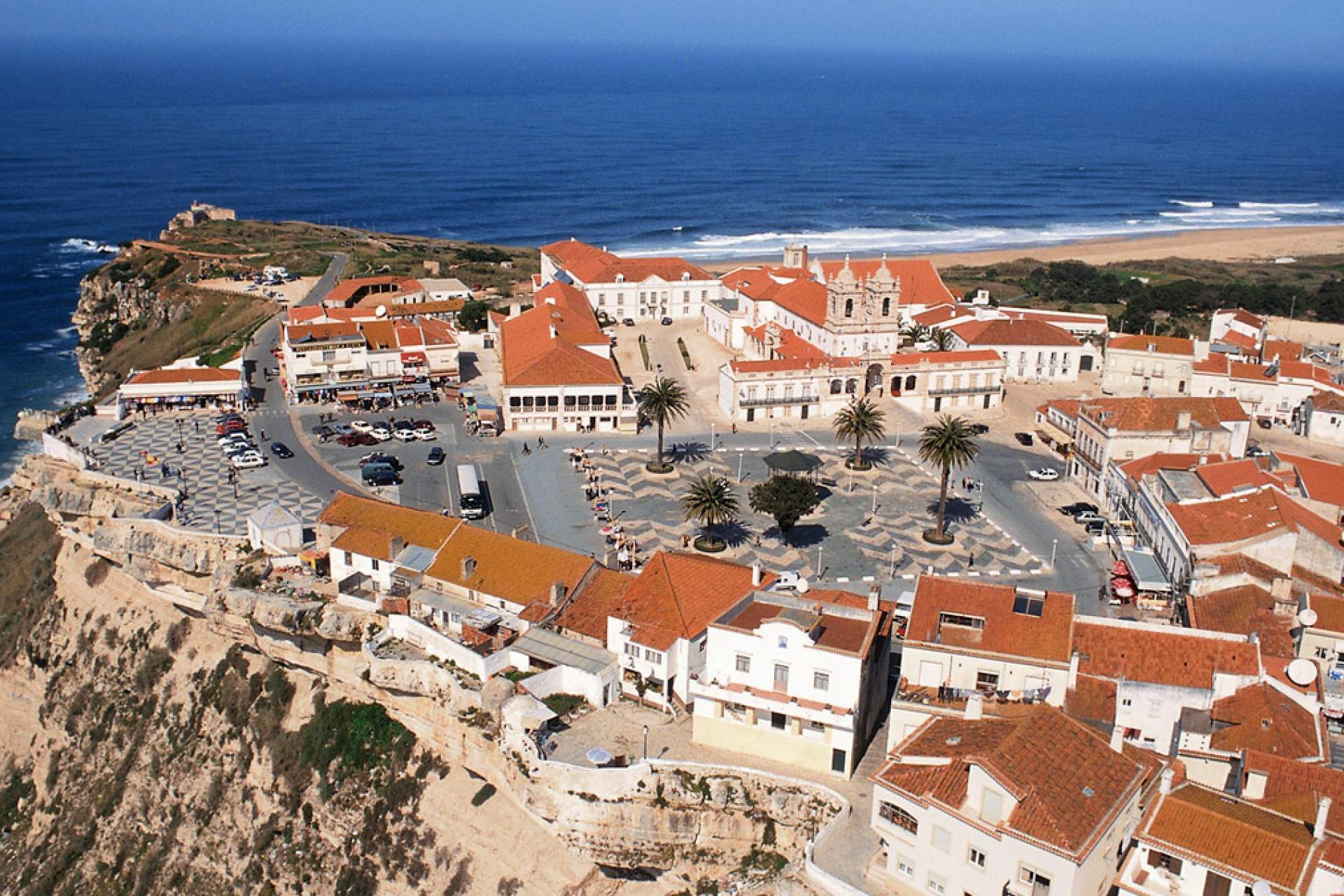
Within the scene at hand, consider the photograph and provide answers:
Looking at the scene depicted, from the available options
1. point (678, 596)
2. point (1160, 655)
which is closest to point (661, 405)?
point (678, 596)

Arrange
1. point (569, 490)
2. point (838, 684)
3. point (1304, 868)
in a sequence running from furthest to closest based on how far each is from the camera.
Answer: point (569, 490) → point (838, 684) → point (1304, 868)

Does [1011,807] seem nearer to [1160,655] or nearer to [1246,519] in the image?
[1160,655]

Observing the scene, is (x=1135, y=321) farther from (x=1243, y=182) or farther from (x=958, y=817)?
(x=1243, y=182)

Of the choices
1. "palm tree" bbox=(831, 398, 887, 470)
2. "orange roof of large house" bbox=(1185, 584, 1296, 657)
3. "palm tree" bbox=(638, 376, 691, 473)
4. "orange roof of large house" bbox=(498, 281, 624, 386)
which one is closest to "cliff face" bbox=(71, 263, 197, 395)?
"orange roof of large house" bbox=(498, 281, 624, 386)

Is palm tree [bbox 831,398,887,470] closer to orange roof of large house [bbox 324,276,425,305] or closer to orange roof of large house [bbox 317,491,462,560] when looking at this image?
orange roof of large house [bbox 317,491,462,560]

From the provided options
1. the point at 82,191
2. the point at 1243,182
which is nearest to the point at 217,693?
the point at 82,191

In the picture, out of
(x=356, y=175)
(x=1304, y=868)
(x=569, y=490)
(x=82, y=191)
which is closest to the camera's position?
(x=1304, y=868)

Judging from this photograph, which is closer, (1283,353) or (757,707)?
(757,707)
